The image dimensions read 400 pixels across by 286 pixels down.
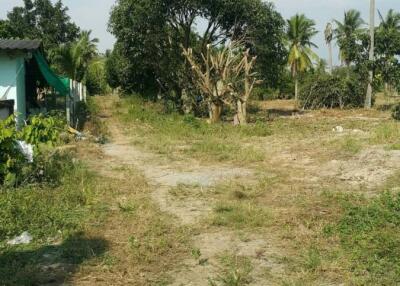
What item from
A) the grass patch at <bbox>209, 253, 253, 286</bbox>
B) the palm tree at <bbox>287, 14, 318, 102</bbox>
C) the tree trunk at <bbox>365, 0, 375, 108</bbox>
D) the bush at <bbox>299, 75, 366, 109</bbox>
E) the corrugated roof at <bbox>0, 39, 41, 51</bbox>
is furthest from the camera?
the palm tree at <bbox>287, 14, 318, 102</bbox>

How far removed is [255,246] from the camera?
556cm

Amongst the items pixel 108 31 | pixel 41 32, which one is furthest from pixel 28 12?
pixel 108 31

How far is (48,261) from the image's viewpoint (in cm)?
513

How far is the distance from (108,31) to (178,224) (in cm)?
1775

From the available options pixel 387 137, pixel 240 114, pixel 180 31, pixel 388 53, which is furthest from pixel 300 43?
pixel 387 137

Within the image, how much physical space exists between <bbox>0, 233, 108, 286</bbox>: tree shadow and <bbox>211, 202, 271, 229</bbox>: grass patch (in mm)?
1554

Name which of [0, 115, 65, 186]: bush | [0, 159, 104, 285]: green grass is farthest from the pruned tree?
[0, 159, 104, 285]: green grass

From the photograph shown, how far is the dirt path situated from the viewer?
16.2 feet

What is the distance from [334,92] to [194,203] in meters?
22.5

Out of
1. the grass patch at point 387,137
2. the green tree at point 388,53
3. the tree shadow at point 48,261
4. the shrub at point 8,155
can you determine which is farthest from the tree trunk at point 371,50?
the tree shadow at point 48,261

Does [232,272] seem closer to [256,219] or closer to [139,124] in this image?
[256,219]

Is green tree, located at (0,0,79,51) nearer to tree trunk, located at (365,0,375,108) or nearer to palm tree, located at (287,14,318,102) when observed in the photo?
palm tree, located at (287,14,318,102)

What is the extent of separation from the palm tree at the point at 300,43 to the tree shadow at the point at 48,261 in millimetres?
35978

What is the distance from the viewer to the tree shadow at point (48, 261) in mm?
4641
